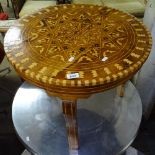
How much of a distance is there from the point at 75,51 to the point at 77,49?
18 millimetres

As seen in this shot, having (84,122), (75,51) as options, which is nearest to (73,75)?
(75,51)

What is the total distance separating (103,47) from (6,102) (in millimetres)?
1111

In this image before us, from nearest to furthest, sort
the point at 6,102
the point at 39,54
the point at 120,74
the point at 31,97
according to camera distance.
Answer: the point at 120,74 → the point at 39,54 → the point at 31,97 → the point at 6,102

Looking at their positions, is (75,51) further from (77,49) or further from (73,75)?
(73,75)

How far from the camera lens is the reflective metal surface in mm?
A: 1280

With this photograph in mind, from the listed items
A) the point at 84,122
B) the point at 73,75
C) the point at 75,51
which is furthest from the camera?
the point at 84,122

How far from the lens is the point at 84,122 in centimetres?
144

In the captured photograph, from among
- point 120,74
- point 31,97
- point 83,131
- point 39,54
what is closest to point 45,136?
point 83,131

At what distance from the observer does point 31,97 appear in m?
1.56

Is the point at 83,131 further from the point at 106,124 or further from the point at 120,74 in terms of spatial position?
the point at 120,74

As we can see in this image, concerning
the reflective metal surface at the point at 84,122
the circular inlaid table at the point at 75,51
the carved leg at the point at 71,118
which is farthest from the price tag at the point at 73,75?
the reflective metal surface at the point at 84,122

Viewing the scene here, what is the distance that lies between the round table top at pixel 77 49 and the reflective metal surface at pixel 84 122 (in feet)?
1.53

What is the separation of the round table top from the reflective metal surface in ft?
1.53

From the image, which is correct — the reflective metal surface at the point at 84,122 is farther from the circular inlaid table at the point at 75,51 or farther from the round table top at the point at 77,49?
the round table top at the point at 77,49
